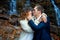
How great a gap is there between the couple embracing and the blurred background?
4069 millimetres

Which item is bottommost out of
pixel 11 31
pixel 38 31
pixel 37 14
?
pixel 11 31

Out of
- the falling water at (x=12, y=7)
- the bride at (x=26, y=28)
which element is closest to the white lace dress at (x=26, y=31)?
the bride at (x=26, y=28)

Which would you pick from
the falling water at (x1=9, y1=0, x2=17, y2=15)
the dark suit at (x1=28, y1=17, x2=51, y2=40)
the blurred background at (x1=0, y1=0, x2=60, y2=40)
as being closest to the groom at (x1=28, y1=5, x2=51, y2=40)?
the dark suit at (x1=28, y1=17, x2=51, y2=40)

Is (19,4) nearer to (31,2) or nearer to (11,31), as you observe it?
(31,2)

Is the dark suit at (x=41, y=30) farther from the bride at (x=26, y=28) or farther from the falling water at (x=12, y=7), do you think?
the falling water at (x=12, y=7)

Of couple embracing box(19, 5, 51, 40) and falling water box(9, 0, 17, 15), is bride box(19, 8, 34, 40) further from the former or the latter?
falling water box(9, 0, 17, 15)

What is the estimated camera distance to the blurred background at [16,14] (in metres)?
9.22

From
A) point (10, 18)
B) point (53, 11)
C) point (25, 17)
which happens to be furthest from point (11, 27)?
point (25, 17)

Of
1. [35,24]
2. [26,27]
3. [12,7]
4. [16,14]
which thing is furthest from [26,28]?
[12,7]

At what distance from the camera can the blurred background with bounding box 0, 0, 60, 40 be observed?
922cm

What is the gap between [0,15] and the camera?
1114 cm

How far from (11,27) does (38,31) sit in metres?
5.16

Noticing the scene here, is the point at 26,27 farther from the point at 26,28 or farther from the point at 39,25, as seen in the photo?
the point at 39,25

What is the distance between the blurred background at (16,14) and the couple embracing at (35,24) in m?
4.07
